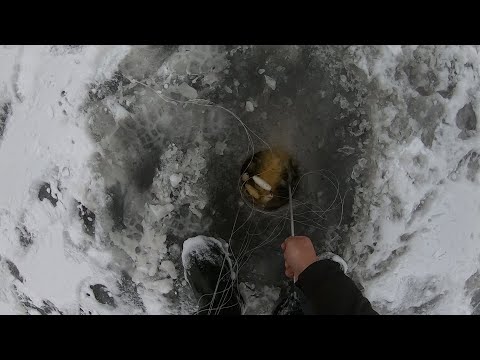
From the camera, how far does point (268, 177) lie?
103 inches

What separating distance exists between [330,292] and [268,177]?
88 centimetres

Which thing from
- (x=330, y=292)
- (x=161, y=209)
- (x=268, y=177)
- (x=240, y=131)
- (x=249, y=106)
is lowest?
(x=330, y=292)

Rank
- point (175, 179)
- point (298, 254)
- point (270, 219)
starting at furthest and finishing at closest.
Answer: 1. point (270, 219)
2. point (175, 179)
3. point (298, 254)

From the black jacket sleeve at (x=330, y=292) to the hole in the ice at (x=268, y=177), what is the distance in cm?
62

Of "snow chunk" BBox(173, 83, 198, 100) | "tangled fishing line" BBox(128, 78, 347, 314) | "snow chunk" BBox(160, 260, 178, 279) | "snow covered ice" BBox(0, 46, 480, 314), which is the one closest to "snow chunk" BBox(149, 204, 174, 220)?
→ "snow covered ice" BBox(0, 46, 480, 314)

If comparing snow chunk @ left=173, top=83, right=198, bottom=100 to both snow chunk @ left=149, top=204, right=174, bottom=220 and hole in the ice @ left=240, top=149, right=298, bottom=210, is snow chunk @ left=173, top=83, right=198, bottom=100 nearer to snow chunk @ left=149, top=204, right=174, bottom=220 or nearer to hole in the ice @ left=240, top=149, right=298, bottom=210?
hole in the ice @ left=240, top=149, right=298, bottom=210

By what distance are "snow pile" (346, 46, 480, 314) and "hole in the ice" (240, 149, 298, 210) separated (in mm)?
436

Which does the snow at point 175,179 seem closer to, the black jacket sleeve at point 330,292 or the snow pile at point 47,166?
the snow pile at point 47,166

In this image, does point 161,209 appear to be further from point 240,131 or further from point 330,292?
point 330,292

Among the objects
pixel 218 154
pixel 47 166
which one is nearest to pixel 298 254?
pixel 218 154

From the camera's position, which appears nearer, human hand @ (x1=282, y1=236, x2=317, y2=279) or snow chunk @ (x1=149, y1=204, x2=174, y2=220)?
human hand @ (x1=282, y1=236, x2=317, y2=279)

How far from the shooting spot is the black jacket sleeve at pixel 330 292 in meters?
1.95

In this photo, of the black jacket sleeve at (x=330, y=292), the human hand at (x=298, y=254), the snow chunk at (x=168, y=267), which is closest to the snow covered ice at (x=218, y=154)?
the snow chunk at (x=168, y=267)

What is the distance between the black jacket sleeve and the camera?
76.8 inches
